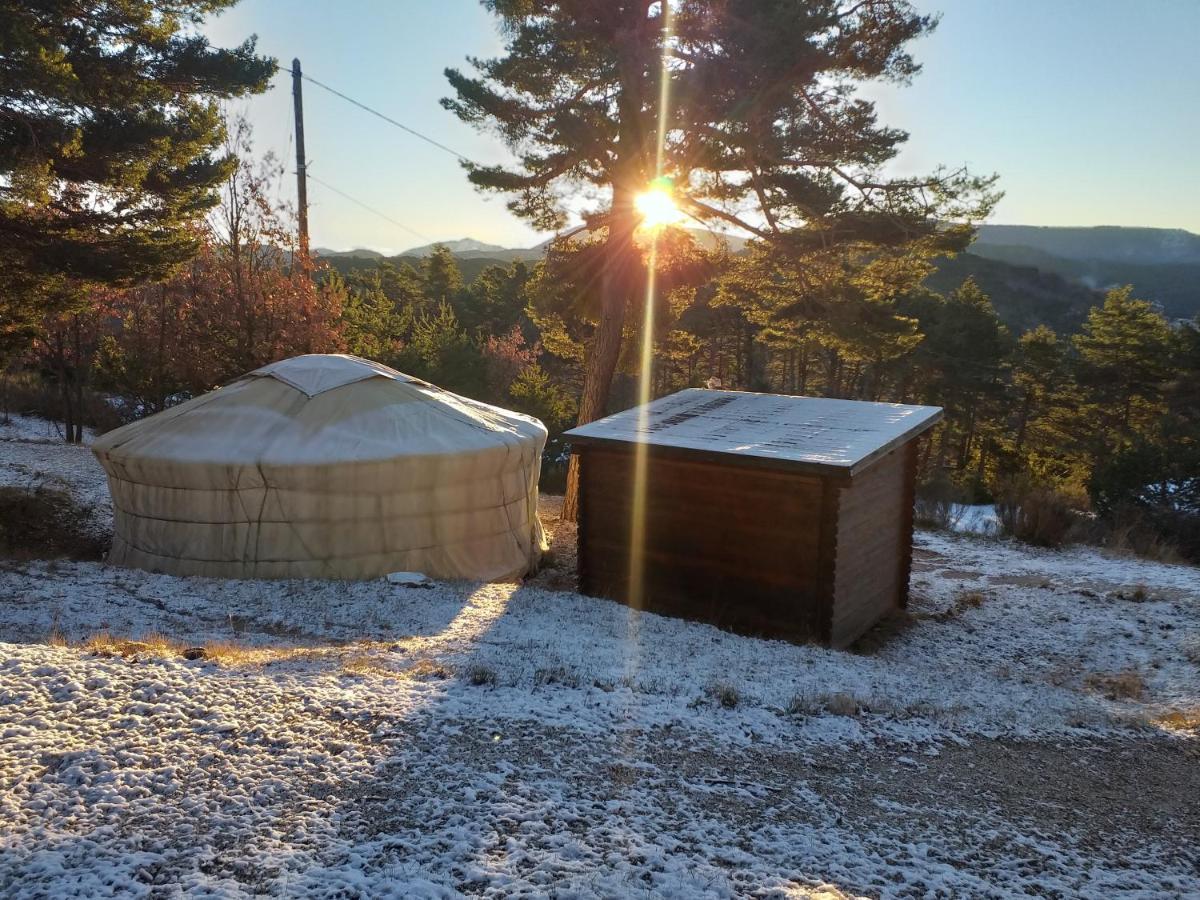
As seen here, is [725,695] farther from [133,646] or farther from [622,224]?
[622,224]

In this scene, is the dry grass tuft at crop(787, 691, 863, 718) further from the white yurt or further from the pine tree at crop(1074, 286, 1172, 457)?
the pine tree at crop(1074, 286, 1172, 457)

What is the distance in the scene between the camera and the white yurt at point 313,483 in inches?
298

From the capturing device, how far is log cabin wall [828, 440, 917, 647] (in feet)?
23.4

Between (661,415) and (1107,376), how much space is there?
22.9 metres

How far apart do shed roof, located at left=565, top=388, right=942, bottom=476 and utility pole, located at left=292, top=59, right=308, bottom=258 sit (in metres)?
8.54

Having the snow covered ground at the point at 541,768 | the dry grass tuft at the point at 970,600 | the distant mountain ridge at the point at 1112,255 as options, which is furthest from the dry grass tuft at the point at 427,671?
the distant mountain ridge at the point at 1112,255

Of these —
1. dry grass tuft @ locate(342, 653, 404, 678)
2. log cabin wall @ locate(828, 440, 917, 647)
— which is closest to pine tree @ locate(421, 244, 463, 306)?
log cabin wall @ locate(828, 440, 917, 647)

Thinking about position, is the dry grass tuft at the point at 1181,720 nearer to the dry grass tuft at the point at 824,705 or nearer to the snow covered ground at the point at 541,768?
the snow covered ground at the point at 541,768

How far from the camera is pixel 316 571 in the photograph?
7684 millimetres

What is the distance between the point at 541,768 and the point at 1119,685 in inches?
219

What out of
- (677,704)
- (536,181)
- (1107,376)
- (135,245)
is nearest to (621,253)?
(536,181)

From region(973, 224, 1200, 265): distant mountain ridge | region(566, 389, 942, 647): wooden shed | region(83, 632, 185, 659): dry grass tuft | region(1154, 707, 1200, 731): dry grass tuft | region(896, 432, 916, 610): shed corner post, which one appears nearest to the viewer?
region(83, 632, 185, 659): dry grass tuft

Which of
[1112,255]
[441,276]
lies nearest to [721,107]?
[441,276]

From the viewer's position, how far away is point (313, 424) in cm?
799
